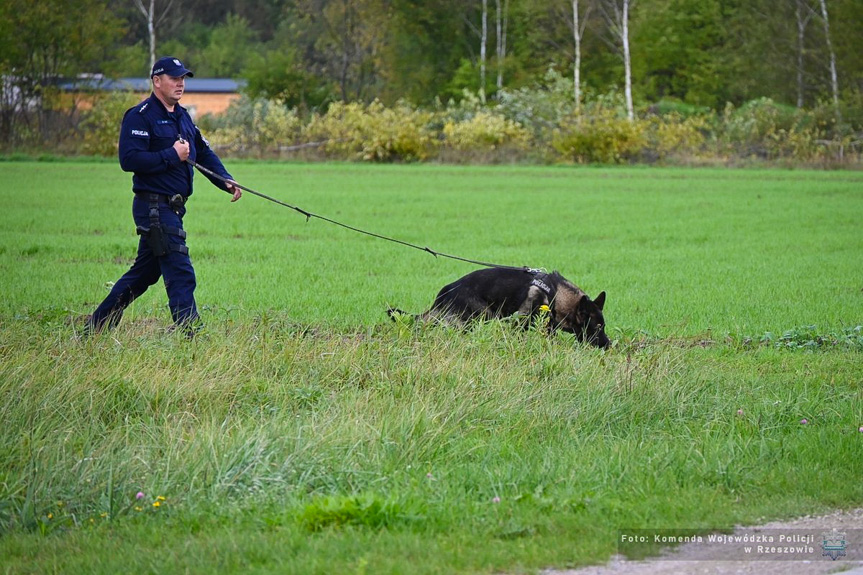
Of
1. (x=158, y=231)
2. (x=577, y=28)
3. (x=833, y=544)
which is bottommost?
(x=833, y=544)

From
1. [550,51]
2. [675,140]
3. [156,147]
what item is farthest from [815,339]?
[550,51]

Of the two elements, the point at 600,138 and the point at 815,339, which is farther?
the point at 600,138

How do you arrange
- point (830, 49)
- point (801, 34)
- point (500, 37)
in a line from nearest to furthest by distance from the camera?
point (830, 49) → point (801, 34) → point (500, 37)

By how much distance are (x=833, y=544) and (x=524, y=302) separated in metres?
4.73

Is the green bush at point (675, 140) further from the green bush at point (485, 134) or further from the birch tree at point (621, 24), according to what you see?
the birch tree at point (621, 24)

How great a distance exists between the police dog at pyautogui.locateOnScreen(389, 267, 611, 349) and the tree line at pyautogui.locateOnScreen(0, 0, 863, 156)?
39.5 meters

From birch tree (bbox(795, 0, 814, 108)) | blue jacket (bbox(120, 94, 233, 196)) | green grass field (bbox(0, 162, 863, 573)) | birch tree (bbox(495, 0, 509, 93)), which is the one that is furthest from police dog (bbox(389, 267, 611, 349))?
birch tree (bbox(795, 0, 814, 108))

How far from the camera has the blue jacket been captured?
8633 millimetres

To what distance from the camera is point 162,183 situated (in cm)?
884

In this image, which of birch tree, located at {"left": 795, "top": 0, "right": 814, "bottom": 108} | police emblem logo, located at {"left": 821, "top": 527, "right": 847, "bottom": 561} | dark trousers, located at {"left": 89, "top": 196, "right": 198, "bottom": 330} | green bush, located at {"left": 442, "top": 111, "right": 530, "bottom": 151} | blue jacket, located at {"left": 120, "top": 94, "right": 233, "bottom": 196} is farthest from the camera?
birch tree, located at {"left": 795, "top": 0, "right": 814, "bottom": 108}

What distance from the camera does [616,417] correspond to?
23.4ft

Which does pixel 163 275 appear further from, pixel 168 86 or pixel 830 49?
pixel 830 49

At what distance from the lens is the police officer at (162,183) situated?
28.5ft

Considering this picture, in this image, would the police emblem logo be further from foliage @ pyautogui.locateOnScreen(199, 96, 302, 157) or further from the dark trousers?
foliage @ pyautogui.locateOnScreen(199, 96, 302, 157)
